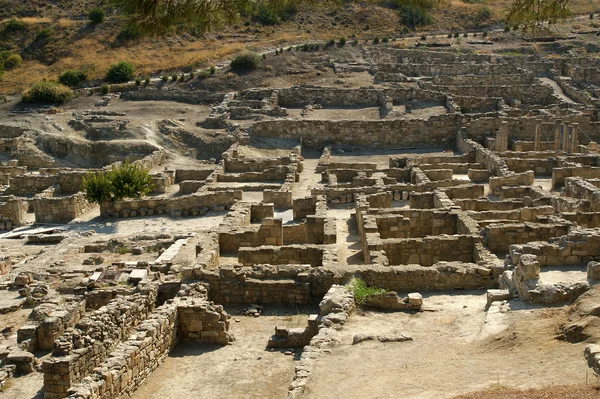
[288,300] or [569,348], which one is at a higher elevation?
[569,348]

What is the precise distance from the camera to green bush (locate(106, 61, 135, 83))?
53125mm

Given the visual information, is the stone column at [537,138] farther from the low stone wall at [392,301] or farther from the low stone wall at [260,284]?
the low stone wall at [392,301]

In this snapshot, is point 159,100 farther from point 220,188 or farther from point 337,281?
point 337,281

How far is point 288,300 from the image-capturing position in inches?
661

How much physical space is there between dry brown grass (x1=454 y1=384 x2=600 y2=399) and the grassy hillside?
47471 mm

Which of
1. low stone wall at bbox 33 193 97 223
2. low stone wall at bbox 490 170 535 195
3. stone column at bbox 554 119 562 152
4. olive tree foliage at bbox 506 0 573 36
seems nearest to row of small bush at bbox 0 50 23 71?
low stone wall at bbox 33 193 97 223

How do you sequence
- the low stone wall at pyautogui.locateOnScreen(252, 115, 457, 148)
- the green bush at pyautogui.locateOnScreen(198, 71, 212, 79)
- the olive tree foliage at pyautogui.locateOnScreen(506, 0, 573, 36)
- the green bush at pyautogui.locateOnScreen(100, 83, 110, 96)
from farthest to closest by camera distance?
the green bush at pyautogui.locateOnScreen(198, 71, 212, 79)
the green bush at pyautogui.locateOnScreen(100, 83, 110, 96)
the low stone wall at pyautogui.locateOnScreen(252, 115, 457, 148)
the olive tree foliage at pyautogui.locateOnScreen(506, 0, 573, 36)

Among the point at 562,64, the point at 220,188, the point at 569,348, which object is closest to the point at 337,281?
the point at 569,348

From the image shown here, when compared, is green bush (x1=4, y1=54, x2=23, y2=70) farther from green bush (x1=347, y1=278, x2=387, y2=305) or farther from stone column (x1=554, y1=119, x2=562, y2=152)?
green bush (x1=347, y1=278, x2=387, y2=305)

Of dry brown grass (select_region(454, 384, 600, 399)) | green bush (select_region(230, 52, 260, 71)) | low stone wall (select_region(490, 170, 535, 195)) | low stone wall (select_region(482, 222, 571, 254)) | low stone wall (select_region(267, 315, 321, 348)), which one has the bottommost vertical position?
low stone wall (select_region(267, 315, 321, 348))

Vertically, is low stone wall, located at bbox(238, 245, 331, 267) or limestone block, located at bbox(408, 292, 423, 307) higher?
limestone block, located at bbox(408, 292, 423, 307)

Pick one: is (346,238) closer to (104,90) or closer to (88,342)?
(88,342)

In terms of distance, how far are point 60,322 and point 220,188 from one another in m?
14.8

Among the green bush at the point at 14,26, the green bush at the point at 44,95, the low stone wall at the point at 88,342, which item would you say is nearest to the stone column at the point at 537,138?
the low stone wall at the point at 88,342
